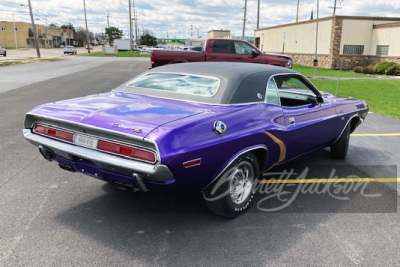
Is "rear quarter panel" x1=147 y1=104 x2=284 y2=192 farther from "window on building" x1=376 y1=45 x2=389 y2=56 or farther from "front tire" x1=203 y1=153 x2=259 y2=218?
"window on building" x1=376 y1=45 x2=389 y2=56

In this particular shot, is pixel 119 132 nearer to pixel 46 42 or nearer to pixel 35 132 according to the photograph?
pixel 35 132

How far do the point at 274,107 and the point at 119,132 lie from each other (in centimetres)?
189

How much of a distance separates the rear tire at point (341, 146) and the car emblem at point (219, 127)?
2.96 m

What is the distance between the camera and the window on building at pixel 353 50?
32.2 meters

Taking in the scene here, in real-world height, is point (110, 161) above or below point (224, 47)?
below

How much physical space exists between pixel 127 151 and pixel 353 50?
3353 cm

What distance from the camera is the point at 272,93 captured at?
13.8ft

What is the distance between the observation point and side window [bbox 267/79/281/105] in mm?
4137

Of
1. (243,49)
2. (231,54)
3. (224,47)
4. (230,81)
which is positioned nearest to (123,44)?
(224,47)

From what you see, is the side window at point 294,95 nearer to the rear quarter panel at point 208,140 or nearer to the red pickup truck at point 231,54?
the rear quarter panel at point 208,140

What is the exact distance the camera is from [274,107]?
4.11 meters

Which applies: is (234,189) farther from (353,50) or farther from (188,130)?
(353,50)

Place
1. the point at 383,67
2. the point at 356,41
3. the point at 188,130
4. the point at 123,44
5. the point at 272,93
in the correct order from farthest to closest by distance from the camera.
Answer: the point at 123,44 < the point at 356,41 < the point at 383,67 < the point at 272,93 < the point at 188,130

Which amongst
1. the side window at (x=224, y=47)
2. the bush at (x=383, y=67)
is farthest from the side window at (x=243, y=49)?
the bush at (x=383, y=67)
